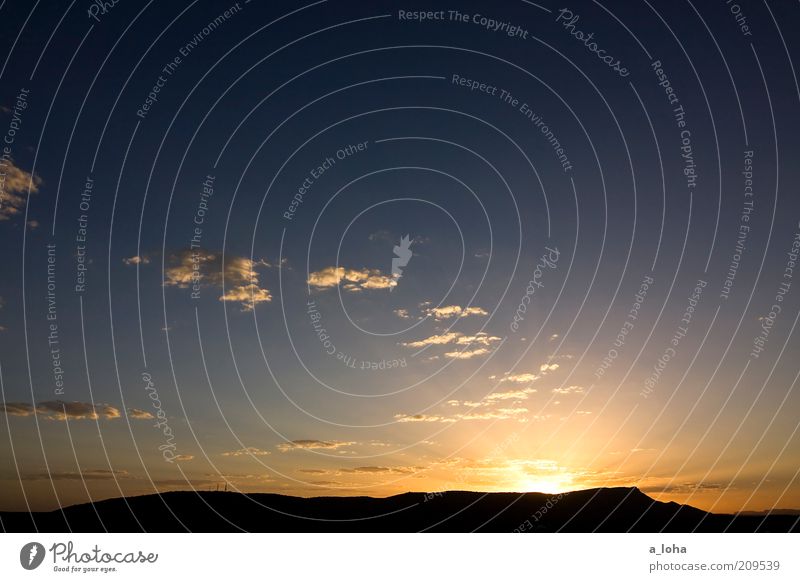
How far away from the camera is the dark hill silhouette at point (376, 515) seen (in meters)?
52.7

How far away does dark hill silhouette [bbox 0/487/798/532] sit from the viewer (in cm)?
5266

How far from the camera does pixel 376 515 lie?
52562 mm

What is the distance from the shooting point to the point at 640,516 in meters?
57.1
